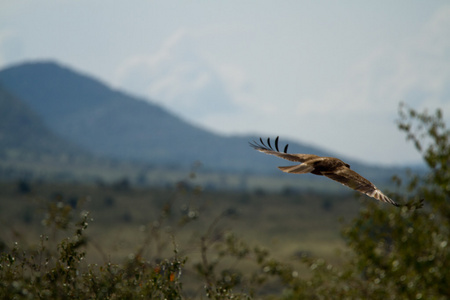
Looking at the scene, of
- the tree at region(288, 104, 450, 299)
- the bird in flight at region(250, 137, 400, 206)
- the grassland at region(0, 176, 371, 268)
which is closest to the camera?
the bird in flight at region(250, 137, 400, 206)

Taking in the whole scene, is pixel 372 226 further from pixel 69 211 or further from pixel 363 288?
pixel 69 211

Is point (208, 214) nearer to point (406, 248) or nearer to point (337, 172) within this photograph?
point (406, 248)

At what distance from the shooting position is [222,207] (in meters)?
95.8

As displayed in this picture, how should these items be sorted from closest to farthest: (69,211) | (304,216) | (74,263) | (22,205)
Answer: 1. (74,263)
2. (69,211)
3. (22,205)
4. (304,216)

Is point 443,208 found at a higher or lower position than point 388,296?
higher

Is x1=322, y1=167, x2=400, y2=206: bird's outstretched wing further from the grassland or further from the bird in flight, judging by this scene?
the grassland

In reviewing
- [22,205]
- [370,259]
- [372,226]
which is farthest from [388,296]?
[22,205]

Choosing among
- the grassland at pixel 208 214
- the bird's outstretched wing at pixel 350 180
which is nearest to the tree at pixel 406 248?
the bird's outstretched wing at pixel 350 180

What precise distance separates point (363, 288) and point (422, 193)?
3.07 meters

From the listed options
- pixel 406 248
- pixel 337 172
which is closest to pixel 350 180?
pixel 337 172

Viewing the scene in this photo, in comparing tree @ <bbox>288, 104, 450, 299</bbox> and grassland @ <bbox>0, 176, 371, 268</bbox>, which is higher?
tree @ <bbox>288, 104, 450, 299</bbox>

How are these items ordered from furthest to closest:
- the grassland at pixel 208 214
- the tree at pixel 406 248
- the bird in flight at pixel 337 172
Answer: the grassland at pixel 208 214 → the tree at pixel 406 248 → the bird in flight at pixel 337 172

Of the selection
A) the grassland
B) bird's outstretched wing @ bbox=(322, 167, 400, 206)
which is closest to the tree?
bird's outstretched wing @ bbox=(322, 167, 400, 206)

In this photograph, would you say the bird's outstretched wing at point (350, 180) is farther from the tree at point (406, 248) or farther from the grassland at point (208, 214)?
the grassland at point (208, 214)
